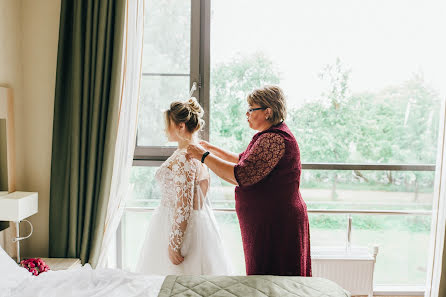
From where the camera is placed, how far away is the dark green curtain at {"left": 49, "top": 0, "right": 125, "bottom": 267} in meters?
2.24

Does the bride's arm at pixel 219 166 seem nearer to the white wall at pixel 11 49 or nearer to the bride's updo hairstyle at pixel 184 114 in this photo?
the bride's updo hairstyle at pixel 184 114

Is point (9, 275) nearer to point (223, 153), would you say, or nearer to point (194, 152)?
point (194, 152)

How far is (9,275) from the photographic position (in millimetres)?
1535

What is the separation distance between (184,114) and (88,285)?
941 mm

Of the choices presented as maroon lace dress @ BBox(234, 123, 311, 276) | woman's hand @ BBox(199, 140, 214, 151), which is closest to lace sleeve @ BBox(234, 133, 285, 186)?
maroon lace dress @ BBox(234, 123, 311, 276)

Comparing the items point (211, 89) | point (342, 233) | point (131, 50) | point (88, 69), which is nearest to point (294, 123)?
point (211, 89)

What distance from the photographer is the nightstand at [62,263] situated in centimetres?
220

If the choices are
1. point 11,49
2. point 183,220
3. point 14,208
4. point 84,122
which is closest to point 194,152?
point 183,220

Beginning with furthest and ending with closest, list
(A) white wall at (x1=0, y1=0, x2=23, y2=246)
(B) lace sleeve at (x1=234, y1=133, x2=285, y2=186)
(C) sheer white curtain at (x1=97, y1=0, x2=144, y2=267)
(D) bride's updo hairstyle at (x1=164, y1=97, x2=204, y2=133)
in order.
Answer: (C) sheer white curtain at (x1=97, y1=0, x2=144, y2=267)
(A) white wall at (x1=0, y1=0, x2=23, y2=246)
(D) bride's updo hairstyle at (x1=164, y1=97, x2=204, y2=133)
(B) lace sleeve at (x1=234, y1=133, x2=285, y2=186)

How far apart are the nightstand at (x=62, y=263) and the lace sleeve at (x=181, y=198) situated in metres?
0.84

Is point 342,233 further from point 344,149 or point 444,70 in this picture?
point 444,70

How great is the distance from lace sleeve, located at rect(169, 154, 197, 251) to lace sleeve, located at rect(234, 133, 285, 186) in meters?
0.25

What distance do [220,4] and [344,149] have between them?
1421 mm

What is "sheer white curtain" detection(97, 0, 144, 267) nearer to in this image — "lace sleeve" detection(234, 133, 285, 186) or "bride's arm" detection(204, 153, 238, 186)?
"bride's arm" detection(204, 153, 238, 186)
